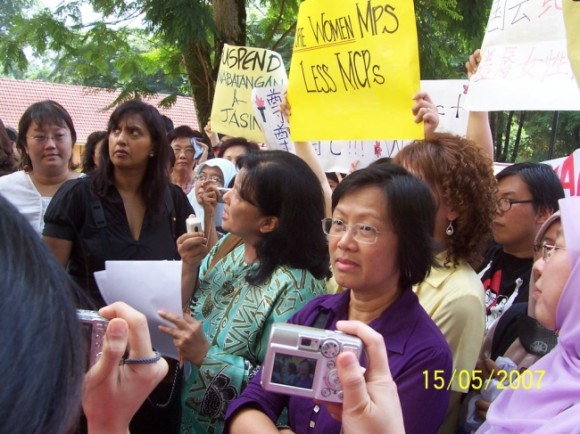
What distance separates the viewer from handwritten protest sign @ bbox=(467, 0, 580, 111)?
2.92 m


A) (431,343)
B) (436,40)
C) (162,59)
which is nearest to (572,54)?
(431,343)

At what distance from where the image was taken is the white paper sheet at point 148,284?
85.7 inches

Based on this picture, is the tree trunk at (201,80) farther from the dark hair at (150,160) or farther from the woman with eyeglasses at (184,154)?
the dark hair at (150,160)

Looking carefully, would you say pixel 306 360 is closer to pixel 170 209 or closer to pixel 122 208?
pixel 122 208

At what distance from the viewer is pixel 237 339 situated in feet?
6.95

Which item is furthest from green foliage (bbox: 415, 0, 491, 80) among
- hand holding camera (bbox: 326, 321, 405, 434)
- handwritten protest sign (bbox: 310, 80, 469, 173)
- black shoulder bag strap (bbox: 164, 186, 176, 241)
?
hand holding camera (bbox: 326, 321, 405, 434)

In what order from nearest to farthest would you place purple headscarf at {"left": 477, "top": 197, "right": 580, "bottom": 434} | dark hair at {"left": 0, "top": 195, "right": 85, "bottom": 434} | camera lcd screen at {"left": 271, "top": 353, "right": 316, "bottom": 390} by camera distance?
1. dark hair at {"left": 0, "top": 195, "right": 85, "bottom": 434}
2. camera lcd screen at {"left": 271, "top": 353, "right": 316, "bottom": 390}
3. purple headscarf at {"left": 477, "top": 197, "right": 580, "bottom": 434}

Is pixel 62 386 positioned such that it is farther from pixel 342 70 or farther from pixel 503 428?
pixel 342 70

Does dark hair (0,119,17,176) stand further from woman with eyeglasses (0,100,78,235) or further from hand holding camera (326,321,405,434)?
hand holding camera (326,321,405,434)

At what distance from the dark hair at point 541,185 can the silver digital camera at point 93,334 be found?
2218mm

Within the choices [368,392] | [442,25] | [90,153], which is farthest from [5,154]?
[442,25]

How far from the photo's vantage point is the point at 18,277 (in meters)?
0.65
